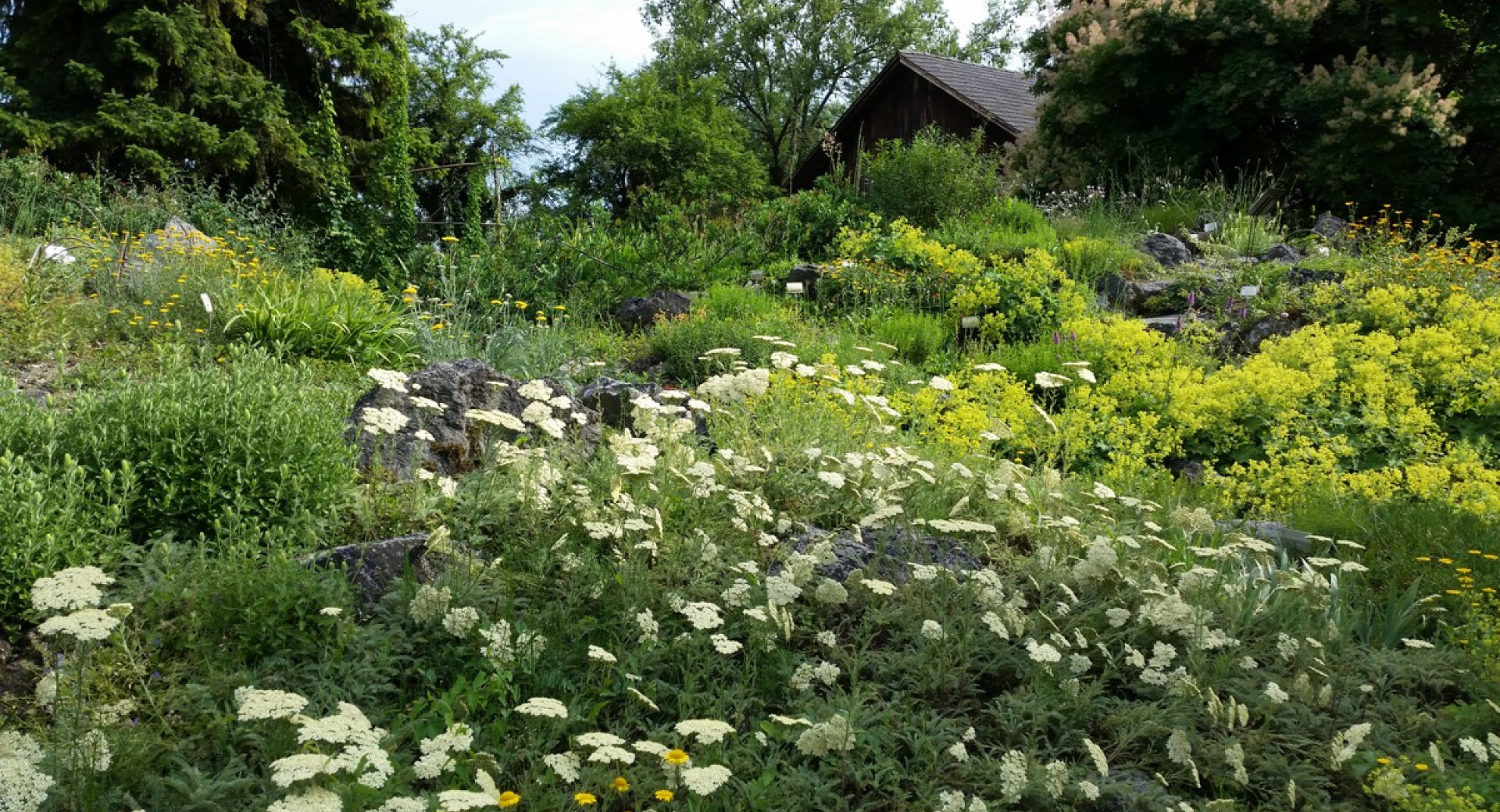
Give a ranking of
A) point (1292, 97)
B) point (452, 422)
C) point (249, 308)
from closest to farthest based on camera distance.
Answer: point (452, 422) → point (249, 308) → point (1292, 97)

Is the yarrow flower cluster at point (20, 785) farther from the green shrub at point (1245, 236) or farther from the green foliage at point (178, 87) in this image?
the green foliage at point (178, 87)

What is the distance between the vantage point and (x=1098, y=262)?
987 cm

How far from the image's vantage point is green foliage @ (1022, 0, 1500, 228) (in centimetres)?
1310

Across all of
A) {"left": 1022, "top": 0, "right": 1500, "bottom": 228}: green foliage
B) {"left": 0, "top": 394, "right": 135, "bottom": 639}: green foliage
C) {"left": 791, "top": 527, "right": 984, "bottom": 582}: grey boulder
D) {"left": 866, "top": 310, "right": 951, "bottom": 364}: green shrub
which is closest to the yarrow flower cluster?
{"left": 0, "top": 394, "right": 135, "bottom": 639}: green foliage

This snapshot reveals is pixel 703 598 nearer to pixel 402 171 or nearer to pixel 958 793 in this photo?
pixel 958 793

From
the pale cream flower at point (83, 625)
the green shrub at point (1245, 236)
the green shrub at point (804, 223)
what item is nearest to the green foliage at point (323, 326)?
the pale cream flower at point (83, 625)

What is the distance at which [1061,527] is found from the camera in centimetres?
366

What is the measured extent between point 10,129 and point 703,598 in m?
15.2

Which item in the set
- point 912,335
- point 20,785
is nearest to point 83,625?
point 20,785

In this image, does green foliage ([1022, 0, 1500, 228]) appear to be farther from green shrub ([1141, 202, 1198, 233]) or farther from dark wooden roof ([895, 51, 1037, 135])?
dark wooden roof ([895, 51, 1037, 135])

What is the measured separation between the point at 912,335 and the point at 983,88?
18.2m

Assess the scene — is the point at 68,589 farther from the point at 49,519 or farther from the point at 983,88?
the point at 983,88

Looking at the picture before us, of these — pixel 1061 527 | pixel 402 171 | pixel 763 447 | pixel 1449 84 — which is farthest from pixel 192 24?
pixel 1449 84

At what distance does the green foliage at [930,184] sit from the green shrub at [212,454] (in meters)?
9.64
